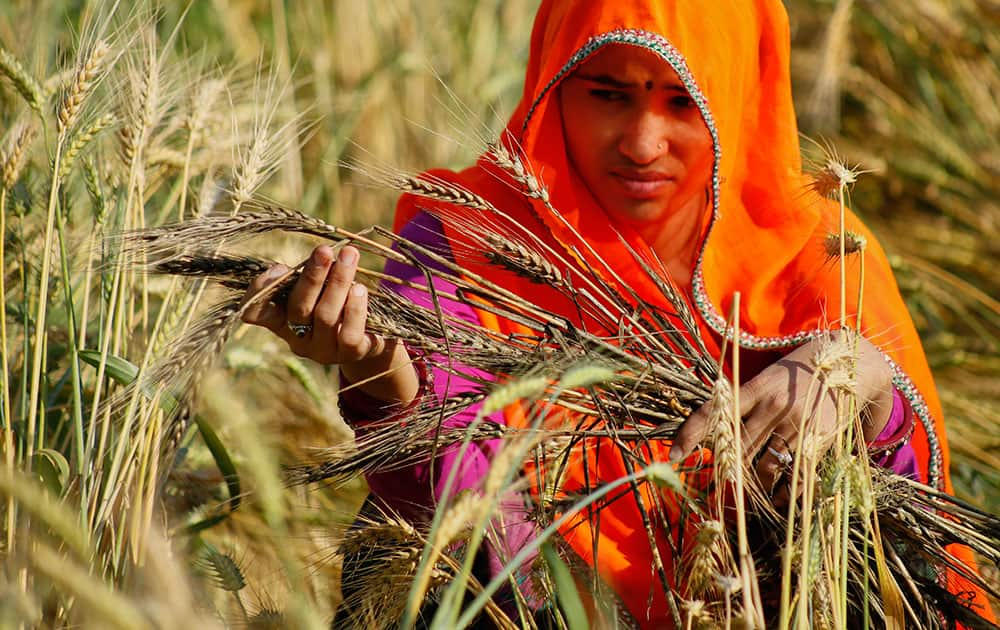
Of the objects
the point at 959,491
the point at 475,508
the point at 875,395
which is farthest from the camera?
the point at 959,491

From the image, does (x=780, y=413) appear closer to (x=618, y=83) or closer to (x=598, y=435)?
(x=598, y=435)

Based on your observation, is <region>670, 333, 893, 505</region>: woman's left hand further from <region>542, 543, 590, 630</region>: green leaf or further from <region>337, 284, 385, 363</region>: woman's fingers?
<region>337, 284, 385, 363</region>: woman's fingers

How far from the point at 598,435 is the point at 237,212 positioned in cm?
49

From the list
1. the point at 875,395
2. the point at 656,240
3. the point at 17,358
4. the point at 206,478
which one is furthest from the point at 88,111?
the point at 875,395

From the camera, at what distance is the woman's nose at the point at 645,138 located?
1.60 m

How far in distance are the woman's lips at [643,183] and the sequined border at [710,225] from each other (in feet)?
0.31

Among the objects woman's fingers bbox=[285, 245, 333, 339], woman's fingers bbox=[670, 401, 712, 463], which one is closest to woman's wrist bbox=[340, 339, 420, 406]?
woman's fingers bbox=[285, 245, 333, 339]

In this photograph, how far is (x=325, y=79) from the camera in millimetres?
3168

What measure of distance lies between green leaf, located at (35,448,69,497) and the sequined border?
0.81 metres

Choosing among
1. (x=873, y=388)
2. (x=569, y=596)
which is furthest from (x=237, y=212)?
(x=873, y=388)

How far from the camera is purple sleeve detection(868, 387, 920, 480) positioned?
1.51 m

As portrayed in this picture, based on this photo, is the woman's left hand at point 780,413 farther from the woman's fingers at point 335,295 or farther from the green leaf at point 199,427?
the green leaf at point 199,427

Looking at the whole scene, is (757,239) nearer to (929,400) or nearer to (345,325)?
(929,400)

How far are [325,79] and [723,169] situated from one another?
1.73 m
